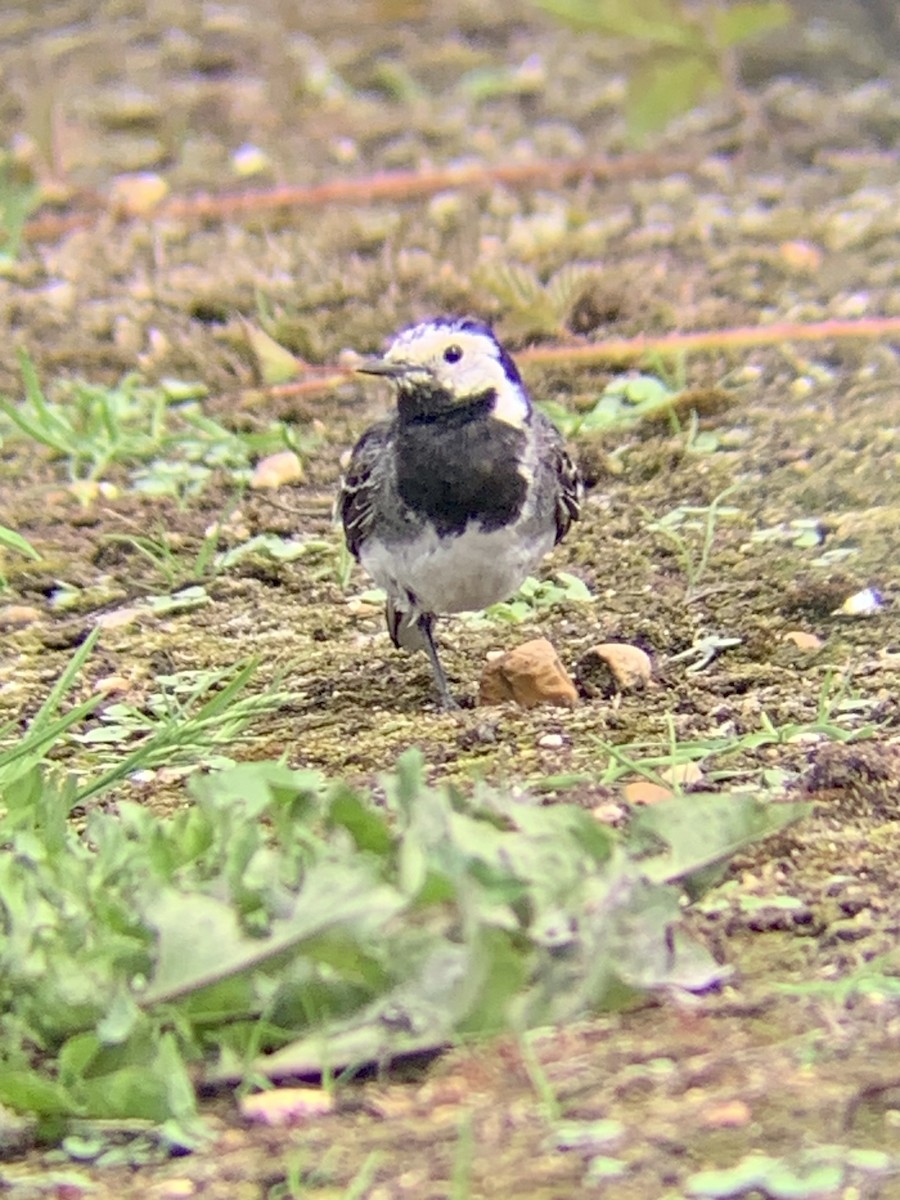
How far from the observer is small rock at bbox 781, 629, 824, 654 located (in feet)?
15.5

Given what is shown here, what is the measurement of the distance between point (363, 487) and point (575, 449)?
126cm

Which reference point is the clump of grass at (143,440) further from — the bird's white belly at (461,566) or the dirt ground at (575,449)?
the bird's white belly at (461,566)

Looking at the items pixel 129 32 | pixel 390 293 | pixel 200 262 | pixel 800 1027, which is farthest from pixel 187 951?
pixel 129 32

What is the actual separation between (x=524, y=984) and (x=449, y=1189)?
0.36m

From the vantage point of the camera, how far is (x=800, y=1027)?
295cm

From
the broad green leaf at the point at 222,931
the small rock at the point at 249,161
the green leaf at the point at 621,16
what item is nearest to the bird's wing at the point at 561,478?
the broad green leaf at the point at 222,931

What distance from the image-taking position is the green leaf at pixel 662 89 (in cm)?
821

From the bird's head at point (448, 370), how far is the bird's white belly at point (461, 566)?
14.3 inches

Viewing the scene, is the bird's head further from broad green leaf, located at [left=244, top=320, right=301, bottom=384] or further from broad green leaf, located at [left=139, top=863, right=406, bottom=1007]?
broad green leaf, located at [left=139, top=863, right=406, bottom=1007]

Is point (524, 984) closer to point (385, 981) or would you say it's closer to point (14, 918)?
point (385, 981)

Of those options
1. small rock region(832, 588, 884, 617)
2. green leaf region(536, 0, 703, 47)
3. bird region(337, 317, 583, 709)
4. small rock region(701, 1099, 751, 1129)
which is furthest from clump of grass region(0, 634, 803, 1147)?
green leaf region(536, 0, 703, 47)

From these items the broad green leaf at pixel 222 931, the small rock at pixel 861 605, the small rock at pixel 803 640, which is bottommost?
the small rock at pixel 861 605

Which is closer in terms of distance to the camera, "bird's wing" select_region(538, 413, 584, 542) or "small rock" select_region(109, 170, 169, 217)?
"bird's wing" select_region(538, 413, 584, 542)

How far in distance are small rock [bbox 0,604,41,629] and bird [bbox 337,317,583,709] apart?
894mm
